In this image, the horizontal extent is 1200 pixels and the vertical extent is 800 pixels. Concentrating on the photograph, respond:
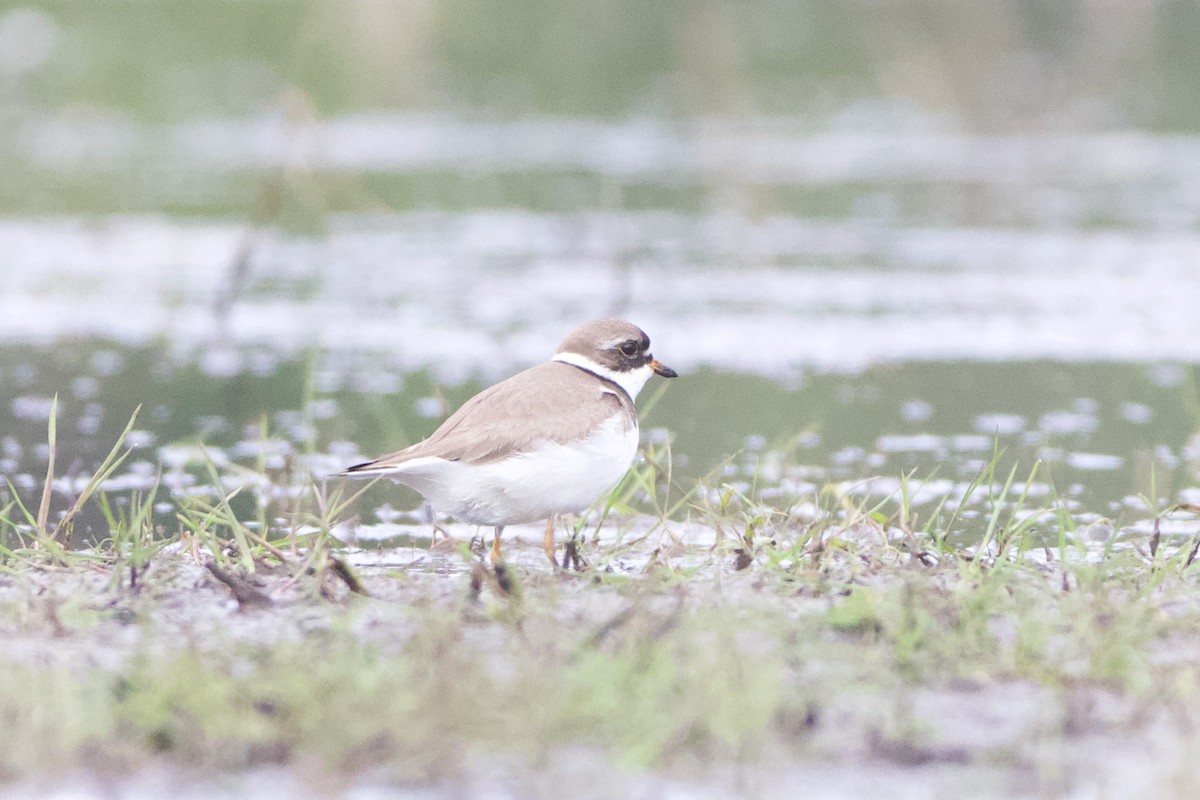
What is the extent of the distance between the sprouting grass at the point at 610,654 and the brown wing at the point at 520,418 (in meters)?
0.39

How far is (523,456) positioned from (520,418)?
171mm

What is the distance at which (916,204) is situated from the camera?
15914 millimetres

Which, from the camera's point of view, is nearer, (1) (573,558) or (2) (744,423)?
(1) (573,558)

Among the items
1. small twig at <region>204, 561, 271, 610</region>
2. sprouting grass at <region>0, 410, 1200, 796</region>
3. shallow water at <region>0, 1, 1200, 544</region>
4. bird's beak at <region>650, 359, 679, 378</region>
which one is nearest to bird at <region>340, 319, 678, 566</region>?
sprouting grass at <region>0, 410, 1200, 796</region>

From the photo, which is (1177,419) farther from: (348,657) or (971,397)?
(348,657)

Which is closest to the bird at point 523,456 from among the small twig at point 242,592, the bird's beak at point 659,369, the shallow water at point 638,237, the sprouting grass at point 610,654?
the sprouting grass at point 610,654

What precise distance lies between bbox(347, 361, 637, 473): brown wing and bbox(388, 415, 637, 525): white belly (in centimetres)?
4

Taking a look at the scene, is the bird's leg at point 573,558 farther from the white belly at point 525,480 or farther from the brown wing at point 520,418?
the brown wing at point 520,418

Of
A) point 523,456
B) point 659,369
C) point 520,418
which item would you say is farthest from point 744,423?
point 523,456

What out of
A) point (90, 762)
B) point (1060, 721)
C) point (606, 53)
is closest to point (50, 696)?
point (90, 762)

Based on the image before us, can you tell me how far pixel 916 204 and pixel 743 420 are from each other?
721 centimetres

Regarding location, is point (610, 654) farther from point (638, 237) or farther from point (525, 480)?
point (638, 237)

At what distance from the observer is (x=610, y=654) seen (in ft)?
14.9

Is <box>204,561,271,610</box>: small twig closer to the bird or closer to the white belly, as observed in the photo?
the bird
